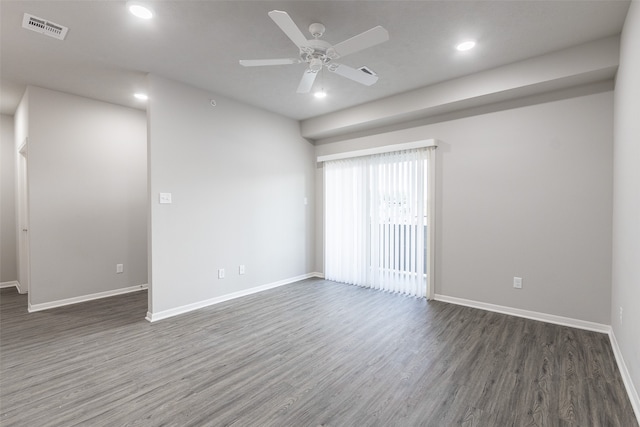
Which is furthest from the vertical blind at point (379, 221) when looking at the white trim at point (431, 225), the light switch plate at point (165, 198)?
the light switch plate at point (165, 198)

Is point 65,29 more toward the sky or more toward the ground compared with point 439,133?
more toward the sky

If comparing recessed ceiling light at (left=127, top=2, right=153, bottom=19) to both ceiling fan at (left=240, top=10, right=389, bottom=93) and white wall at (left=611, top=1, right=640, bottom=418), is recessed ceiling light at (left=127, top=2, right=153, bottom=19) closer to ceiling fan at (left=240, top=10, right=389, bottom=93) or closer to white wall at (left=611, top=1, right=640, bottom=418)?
ceiling fan at (left=240, top=10, right=389, bottom=93)

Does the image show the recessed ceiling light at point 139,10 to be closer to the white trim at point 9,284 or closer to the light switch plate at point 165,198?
the light switch plate at point 165,198

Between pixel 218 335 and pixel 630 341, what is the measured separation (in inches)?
133

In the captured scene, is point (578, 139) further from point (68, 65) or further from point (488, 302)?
point (68, 65)

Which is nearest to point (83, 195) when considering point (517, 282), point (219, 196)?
point (219, 196)

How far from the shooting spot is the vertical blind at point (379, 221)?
14.1ft

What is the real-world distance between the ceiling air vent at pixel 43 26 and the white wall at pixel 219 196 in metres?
0.91

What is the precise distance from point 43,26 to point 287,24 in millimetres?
2226

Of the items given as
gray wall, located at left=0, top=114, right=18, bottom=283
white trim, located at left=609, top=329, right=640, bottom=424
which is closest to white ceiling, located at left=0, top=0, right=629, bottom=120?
gray wall, located at left=0, top=114, right=18, bottom=283

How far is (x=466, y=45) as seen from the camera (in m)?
2.87

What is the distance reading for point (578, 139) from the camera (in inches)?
126

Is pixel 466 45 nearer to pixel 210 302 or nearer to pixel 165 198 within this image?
pixel 165 198

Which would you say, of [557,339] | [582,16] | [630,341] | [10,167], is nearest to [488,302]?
[557,339]
